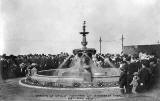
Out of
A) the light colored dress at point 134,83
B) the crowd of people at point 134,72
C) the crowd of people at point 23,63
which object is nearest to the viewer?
the light colored dress at point 134,83

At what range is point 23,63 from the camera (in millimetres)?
29922

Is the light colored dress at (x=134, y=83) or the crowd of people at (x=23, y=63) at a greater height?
the crowd of people at (x=23, y=63)

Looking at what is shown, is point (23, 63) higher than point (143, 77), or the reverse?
point (23, 63)

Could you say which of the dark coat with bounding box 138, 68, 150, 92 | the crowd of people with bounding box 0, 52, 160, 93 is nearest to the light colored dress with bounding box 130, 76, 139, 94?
the crowd of people with bounding box 0, 52, 160, 93

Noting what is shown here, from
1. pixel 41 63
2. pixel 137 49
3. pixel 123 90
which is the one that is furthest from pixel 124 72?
pixel 137 49

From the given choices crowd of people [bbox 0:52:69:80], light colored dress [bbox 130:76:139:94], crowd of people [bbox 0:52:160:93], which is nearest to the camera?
light colored dress [bbox 130:76:139:94]

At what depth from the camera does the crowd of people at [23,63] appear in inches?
1095

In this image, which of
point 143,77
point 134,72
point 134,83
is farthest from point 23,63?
point 143,77

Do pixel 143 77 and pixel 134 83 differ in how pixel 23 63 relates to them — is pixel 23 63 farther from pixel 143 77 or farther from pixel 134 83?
pixel 143 77

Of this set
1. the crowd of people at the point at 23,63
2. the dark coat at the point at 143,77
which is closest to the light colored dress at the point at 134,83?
the dark coat at the point at 143,77

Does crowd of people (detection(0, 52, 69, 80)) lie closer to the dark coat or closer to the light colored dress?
the light colored dress

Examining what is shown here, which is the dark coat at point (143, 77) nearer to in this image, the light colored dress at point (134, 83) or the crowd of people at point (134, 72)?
the crowd of people at point (134, 72)

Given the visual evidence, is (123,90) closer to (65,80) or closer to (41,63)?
(65,80)

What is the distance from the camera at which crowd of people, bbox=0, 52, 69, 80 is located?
27.8 meters
